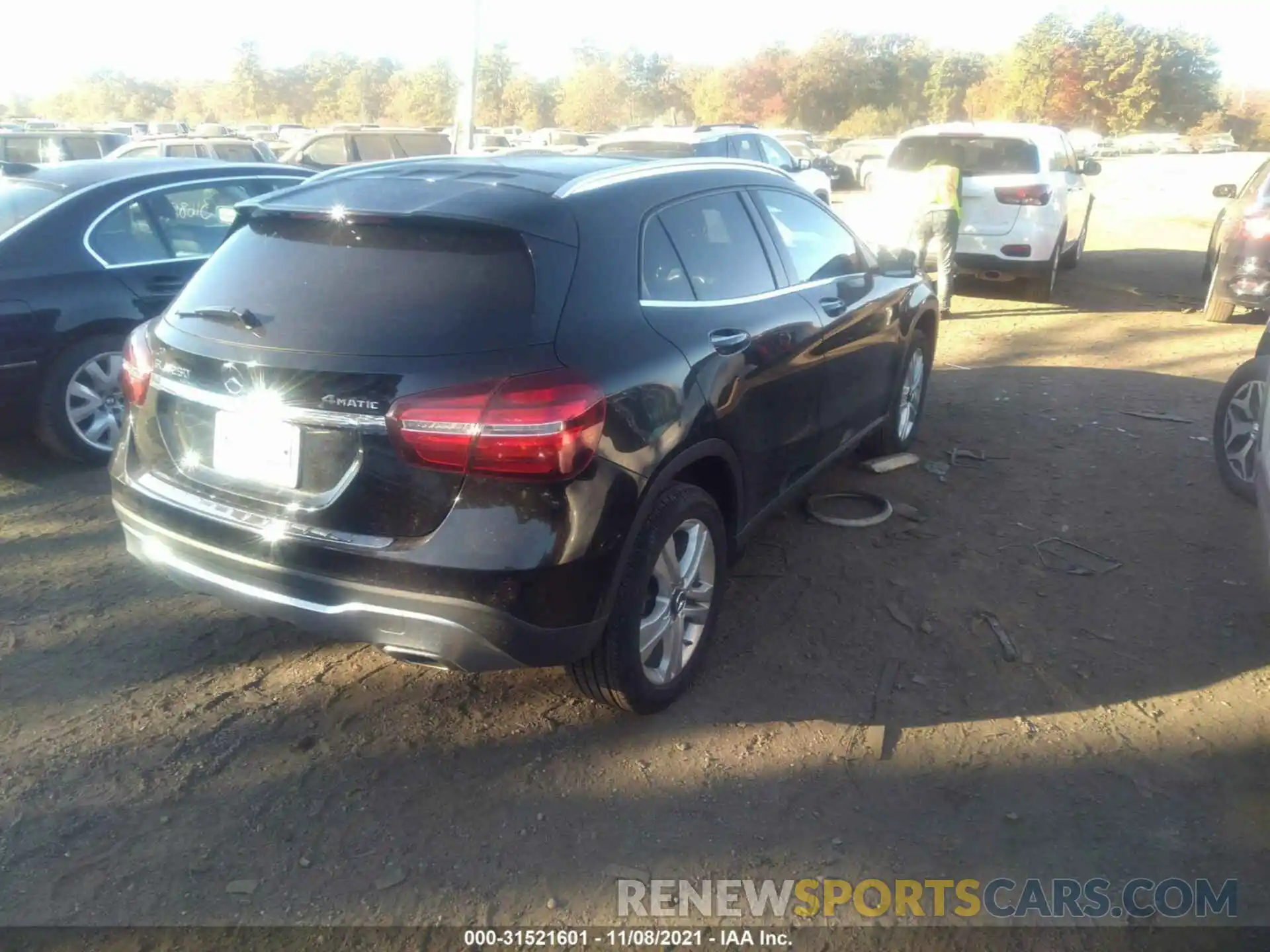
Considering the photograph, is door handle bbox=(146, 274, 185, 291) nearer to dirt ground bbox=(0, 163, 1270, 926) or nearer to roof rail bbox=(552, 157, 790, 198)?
dirt ground bbox=(0, 163, 1270, 926)

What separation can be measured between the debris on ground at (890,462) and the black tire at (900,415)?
0.03 meters

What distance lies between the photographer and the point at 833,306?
4359 mm

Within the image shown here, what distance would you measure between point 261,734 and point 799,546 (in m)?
2.52

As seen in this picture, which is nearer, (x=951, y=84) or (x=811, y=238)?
(x=811, y=238)

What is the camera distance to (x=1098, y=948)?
8.30ft

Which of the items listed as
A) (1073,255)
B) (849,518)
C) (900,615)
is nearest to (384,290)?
(900,615)

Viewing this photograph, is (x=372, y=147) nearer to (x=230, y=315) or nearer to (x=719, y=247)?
(x=719, y=247)

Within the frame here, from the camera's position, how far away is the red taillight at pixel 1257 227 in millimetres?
8656

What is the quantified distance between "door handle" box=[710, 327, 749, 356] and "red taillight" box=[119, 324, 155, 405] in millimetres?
1801

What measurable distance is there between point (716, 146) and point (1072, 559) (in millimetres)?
8717

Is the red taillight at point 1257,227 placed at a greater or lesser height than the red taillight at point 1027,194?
lesser

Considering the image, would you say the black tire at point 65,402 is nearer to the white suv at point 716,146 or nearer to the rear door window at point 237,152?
the white suv at point 716,146

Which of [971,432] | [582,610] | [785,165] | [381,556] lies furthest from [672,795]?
[785,165]

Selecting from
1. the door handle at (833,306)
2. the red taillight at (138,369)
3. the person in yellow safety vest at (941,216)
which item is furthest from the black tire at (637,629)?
the person in yellow safety vest at (941,216)
